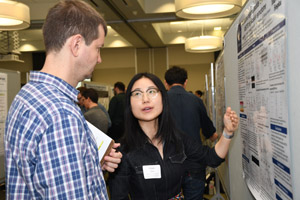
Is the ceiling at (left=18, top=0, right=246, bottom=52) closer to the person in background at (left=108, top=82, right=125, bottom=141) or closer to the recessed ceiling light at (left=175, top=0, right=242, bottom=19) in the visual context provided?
the recessed ceiling light at (left=175, top=0, right=242, bottom=19)

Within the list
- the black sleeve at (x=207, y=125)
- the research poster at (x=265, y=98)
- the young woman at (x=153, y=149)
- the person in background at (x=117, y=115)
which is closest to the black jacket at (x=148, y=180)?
the young woman at (x=153, y=149)

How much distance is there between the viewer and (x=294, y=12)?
849 mm

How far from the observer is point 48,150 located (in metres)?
0.88

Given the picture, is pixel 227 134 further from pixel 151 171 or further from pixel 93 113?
pixel 93 113

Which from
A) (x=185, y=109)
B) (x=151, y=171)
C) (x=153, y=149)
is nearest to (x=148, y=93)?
(x=153, y=149)

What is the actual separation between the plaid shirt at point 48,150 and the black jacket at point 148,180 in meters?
0.67

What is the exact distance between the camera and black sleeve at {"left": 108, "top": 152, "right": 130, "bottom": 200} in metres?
1.62

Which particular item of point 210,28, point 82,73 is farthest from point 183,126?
point 210,28

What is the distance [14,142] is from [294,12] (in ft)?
3.04

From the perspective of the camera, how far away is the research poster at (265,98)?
3.10 feet

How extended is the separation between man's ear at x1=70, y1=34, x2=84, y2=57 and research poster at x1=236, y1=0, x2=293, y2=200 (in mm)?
672

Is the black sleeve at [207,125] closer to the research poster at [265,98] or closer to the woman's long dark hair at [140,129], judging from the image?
the woman's long dark hair at [140,129]

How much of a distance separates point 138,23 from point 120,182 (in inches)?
272

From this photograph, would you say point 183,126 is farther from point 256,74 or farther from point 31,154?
point 31,154
